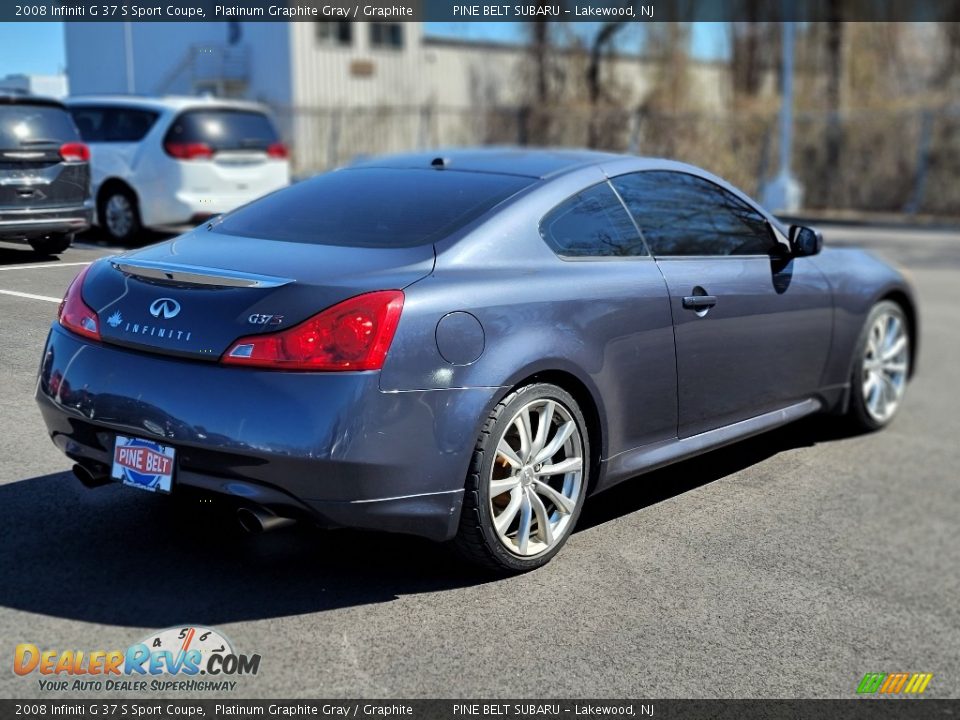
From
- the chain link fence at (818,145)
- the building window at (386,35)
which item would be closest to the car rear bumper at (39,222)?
the chain link fence at (818,145)

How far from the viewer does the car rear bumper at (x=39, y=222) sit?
3.33 meters

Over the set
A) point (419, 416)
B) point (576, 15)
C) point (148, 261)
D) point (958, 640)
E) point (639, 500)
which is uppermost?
point (576, 15)

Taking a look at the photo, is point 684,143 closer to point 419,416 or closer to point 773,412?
point 773,412

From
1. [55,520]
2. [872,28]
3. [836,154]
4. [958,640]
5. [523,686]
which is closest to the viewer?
[523,686]

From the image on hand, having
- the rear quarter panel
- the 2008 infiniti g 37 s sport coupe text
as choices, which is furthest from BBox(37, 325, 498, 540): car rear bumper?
the rear quarter panel

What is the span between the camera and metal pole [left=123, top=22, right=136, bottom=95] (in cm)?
564

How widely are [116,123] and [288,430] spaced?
104 inches

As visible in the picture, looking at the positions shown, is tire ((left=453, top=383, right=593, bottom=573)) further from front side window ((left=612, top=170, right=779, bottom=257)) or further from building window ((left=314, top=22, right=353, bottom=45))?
building window ((left=314, top=22, right=353, bottom=45))

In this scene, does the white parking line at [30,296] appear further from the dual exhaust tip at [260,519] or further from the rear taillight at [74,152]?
the dual exhaust tip at [260,519]

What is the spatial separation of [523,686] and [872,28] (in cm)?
3113

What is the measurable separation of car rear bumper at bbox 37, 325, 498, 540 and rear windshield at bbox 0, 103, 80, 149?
0.63 metres

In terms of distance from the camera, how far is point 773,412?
17.3 feet

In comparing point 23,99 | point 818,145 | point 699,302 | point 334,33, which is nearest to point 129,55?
point 23,99

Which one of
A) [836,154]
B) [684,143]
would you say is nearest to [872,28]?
[836,154]
